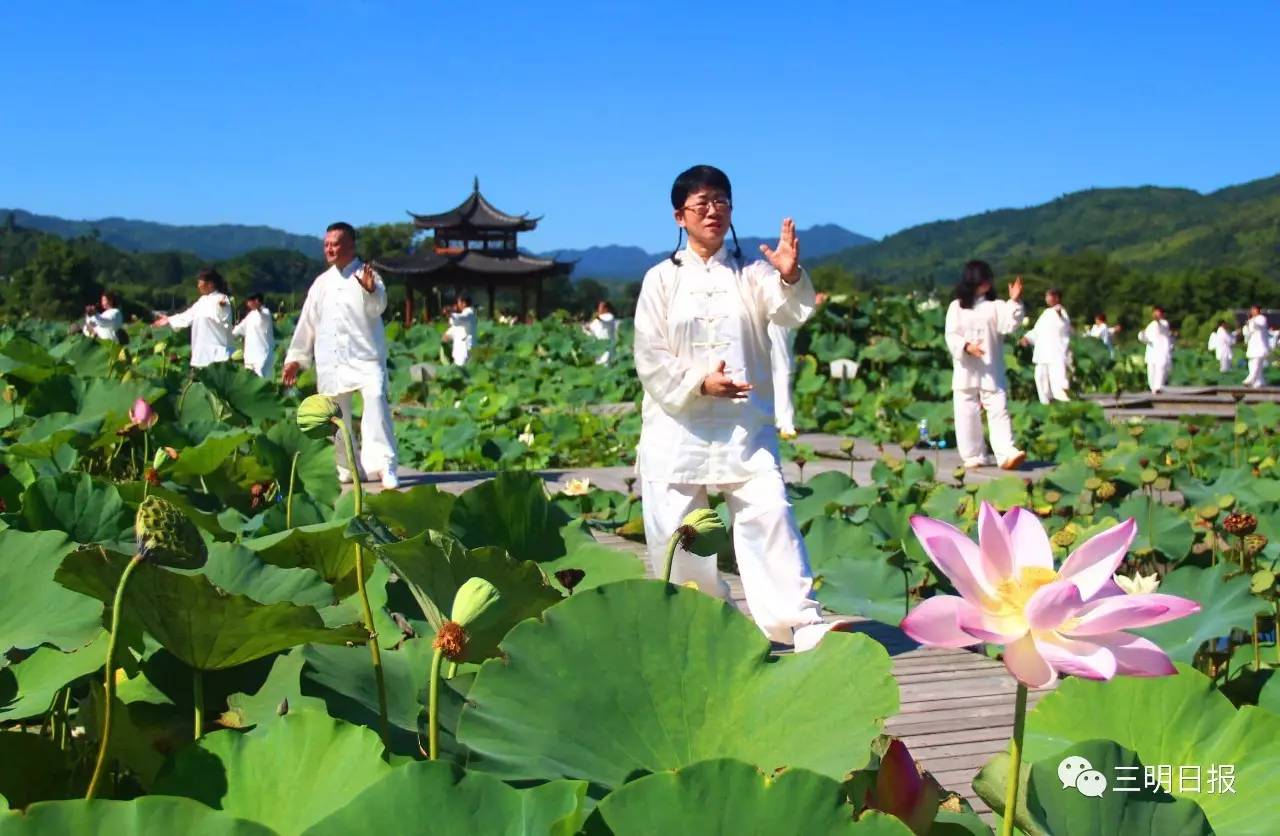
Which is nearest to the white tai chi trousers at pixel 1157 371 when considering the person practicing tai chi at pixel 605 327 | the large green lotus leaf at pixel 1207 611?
the person practicing tai chi at pixel 605 327

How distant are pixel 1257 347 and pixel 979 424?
10419 mm

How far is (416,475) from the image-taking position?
7000 millimetres

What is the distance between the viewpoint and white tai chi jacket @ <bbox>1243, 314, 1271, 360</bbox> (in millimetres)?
16438

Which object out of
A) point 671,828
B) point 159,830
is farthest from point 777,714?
point 159,830

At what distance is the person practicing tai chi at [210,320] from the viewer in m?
9.32

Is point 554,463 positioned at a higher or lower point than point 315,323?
lower

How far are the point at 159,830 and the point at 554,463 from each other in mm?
7511

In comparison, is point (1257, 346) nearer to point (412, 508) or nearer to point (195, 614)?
point (412, 508)

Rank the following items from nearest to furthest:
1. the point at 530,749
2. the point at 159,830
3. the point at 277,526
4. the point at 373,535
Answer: the point at 159,830 → the point at 530,749 → the point at 373,535 → the point at 277,526

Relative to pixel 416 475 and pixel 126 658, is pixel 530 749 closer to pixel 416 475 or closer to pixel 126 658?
pixel 126 658

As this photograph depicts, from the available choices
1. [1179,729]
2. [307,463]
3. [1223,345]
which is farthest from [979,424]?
[1223,345]

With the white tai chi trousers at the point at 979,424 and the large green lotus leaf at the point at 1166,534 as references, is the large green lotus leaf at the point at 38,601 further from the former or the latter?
the white tai chi trousers at the point at 979,424

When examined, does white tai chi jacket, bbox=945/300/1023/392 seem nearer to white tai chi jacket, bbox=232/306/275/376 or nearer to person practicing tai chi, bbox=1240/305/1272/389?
white tai chi jacket, bbox=232/306/275/376

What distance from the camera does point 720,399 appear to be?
3.12m
